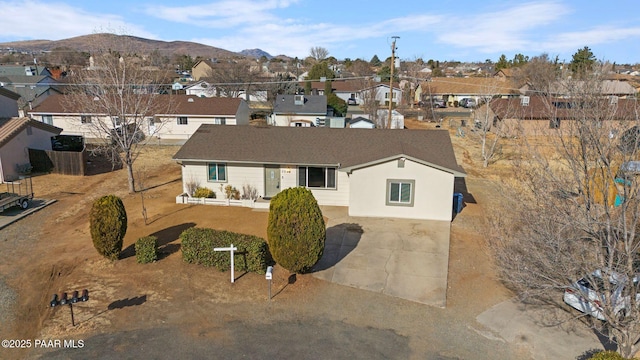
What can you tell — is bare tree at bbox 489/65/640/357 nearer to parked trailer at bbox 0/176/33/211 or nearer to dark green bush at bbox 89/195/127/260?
dark green bush at bbox 89/195/127/260

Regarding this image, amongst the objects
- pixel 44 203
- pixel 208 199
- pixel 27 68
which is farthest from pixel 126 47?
pixel 27 68

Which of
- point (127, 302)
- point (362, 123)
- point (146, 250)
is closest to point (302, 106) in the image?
point (362, 123)

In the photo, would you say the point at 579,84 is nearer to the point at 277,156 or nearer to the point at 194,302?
the point at 194,302

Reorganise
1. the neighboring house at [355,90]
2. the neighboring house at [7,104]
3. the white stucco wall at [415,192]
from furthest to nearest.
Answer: the neighboring house at [355,90] < the neighboring house at [7,104] < the white stucco wall at [415,192]

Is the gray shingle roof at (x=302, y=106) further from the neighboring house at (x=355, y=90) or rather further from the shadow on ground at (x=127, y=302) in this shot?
the shadow on ground at (x=127, y=302)

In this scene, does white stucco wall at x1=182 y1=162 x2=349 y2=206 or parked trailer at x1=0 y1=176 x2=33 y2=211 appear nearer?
parked trailer at x1=0 y1=176 x2=33 y2=211

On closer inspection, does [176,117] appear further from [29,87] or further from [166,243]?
[29,87]

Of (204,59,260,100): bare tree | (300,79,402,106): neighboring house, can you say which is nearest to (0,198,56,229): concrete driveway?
(204,59,260,100): bare tree

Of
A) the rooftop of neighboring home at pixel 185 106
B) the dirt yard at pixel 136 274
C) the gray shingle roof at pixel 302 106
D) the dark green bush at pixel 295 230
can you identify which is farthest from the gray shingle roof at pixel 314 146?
the gray shingle roof at pixel 302 106
